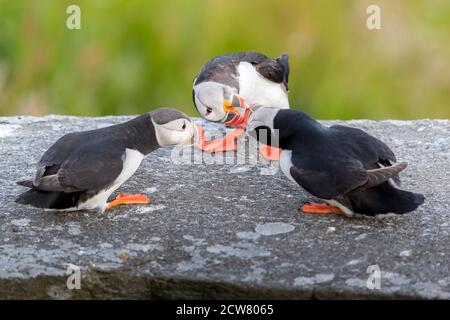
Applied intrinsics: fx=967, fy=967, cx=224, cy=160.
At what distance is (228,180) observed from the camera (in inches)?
164

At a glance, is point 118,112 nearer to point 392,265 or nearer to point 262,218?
point 262,218

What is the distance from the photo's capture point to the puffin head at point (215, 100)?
4.46 m

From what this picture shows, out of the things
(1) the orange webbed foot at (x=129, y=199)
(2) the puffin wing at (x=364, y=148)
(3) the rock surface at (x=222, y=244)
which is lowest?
(3) the rock surface at (x=222, y=244)

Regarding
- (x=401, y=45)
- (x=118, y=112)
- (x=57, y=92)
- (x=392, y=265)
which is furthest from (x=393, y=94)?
(x=392, y=265)

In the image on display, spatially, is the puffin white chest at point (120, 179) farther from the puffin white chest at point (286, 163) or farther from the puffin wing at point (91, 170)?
the puffin white chest at point (286, 163)

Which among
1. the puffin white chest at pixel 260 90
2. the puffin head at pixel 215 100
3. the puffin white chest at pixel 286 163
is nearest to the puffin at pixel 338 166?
the puffin white chest at pixel 286 163

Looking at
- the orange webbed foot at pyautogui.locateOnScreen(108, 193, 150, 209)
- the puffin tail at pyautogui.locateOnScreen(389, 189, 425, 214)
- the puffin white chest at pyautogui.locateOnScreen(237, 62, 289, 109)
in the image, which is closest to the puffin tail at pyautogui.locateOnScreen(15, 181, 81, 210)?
the orange webbed foot at pyautogui.locateOnScreen(108, 193, 150, 209)

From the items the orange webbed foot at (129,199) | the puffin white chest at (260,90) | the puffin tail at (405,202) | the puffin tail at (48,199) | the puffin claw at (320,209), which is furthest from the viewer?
the puffin white chest at (260,90)

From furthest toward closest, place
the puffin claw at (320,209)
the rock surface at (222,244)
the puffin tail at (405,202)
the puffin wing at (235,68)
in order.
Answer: the puffin wing at (235,68), the puffin claw at (320,209), the puffin tail at (405,202), the rock surface at (222,244)

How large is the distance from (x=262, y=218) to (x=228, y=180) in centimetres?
49

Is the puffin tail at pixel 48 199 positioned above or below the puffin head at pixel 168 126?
below

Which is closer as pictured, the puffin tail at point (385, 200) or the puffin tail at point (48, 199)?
the puffin tail at point (385, 200)

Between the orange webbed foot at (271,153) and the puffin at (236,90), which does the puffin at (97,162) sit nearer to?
the puffin at (236,90)

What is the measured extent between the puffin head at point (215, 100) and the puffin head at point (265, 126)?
552 millimetres
